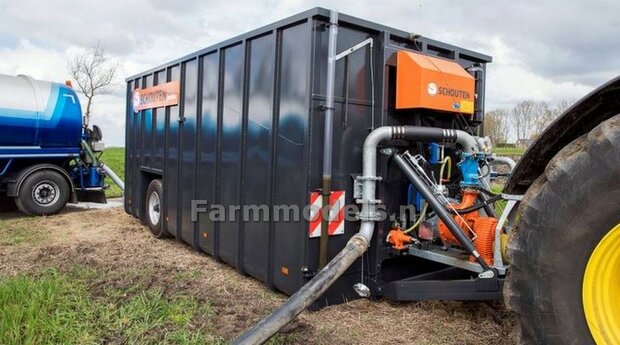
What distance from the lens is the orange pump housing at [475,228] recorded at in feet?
11.5

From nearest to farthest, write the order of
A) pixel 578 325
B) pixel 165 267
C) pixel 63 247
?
pixel 578 325
pixel 165 267
pixel 63 247

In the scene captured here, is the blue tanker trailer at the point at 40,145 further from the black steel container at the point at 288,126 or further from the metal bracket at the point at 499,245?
the metal bracket at the point at 499,245

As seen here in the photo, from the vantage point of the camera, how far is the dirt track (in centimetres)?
359

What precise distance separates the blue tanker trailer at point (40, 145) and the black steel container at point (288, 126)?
5226 millimetres

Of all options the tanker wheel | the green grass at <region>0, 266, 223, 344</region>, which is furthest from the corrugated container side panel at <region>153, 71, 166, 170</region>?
the tanker wheel

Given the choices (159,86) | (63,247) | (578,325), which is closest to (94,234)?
(63,247)

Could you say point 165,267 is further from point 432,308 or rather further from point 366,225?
point 432,308

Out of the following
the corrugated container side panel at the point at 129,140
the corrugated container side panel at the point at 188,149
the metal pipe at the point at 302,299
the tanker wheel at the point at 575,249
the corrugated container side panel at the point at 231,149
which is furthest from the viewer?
the corrugated container side panel at the point at 129,140

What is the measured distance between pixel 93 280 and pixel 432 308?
322 centimetres

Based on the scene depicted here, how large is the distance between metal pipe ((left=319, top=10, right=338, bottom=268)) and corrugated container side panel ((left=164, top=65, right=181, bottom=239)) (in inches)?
118

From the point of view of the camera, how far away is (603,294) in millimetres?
1956

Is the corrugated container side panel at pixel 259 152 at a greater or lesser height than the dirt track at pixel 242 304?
greater

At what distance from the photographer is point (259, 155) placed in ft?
15.3

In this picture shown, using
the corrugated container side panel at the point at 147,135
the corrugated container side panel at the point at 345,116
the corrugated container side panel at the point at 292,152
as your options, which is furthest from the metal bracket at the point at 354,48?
the corrugated container side panel at the point at 147,135
